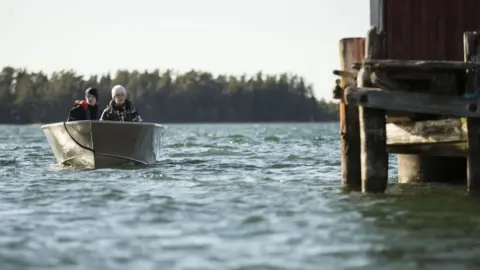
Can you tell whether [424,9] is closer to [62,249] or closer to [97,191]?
[97,191]

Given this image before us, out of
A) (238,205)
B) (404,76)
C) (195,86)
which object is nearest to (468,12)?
(404,76)

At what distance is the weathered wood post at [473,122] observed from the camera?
1179 cm

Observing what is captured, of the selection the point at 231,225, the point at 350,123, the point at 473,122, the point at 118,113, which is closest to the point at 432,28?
the point at 350,123

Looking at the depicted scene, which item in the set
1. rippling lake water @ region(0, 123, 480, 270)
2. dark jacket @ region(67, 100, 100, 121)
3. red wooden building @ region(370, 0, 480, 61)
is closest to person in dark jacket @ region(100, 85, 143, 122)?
dark jacket @ region(67, 100, 100, 121)

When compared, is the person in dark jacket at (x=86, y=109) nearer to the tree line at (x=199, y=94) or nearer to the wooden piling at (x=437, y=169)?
the wooden piling at (x=437, y=169)

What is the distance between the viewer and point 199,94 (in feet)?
489

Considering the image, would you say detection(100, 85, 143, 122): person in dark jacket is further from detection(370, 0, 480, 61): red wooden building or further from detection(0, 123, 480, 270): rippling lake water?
detection(370, 0, 480, 61): red wooden building

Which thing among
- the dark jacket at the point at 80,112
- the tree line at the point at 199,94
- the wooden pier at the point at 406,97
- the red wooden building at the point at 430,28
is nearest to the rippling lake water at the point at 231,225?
the wooden pier at the point at 406,97

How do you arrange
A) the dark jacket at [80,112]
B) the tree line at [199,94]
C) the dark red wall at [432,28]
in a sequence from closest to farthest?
the dark red wall at [432,28], the dark jacket at [80,112], the tree line at [199,94]

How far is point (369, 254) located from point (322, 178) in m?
8.47

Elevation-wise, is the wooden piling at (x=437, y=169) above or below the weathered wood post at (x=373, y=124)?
below

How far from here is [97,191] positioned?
46.4ft

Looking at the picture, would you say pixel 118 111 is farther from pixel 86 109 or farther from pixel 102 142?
pixel 102 142

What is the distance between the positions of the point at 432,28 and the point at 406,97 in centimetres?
172
